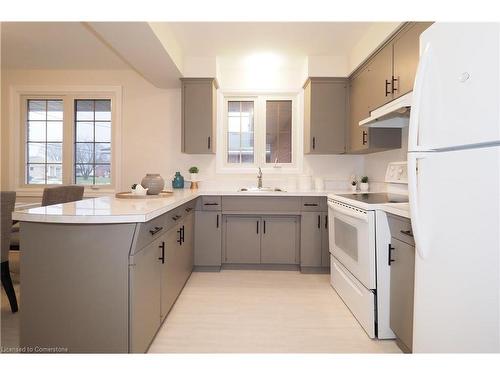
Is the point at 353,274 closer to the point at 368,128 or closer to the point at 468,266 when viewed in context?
the point at 468,266

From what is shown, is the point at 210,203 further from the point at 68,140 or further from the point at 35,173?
the point at 35,173

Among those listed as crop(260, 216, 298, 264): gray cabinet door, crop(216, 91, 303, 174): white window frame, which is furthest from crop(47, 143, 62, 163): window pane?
crop(260, 216, 298, 264): gray cabinet door

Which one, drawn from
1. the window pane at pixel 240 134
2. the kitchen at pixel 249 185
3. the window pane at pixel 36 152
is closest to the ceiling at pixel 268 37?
the kitchen at pixel 249 185

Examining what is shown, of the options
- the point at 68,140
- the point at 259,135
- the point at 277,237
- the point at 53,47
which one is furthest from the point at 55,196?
the point at 259,135

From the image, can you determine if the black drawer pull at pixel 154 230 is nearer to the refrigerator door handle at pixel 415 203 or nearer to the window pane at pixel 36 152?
the refrigerator door handle at pixel 415 203

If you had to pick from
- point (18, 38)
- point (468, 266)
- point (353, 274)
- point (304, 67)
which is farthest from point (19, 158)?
point (468, 266)

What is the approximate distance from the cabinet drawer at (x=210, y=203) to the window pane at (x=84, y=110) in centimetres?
203

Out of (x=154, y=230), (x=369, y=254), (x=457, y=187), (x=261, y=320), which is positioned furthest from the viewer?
(x=261, y=320)

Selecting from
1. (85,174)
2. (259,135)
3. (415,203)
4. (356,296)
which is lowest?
(356,296)

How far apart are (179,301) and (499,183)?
2.29 metres

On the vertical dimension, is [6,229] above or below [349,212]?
below

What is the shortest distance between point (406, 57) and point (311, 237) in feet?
6.23

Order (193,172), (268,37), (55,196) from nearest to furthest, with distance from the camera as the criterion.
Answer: (55,196), (268,37), (193,172)

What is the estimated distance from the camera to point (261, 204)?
3.34 metres
